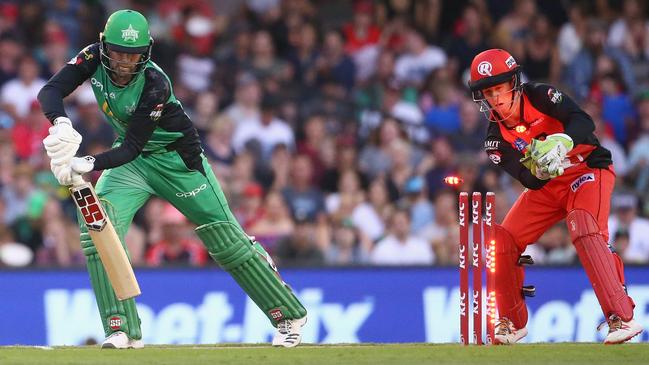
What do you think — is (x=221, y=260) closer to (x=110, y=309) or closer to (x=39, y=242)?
(x=110, y=309)

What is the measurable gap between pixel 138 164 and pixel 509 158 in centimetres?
232

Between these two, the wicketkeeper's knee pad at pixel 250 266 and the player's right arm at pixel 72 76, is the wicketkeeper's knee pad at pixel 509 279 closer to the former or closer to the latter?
the wicketkeeper's knee pad at pixel 250 266

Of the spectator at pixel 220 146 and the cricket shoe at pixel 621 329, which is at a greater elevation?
the spectator at pixel 220 146

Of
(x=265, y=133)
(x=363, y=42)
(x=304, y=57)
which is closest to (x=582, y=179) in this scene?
(x=265, y=133)

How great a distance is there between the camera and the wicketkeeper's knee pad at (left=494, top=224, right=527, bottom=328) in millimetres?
8664

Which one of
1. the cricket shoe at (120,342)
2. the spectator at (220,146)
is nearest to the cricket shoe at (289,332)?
the cricket shoe at (120,342)

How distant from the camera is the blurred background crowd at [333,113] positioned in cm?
1280

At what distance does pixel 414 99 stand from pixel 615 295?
23.4 ft

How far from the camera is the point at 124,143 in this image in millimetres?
7984

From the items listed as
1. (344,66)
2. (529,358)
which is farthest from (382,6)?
(529,358)

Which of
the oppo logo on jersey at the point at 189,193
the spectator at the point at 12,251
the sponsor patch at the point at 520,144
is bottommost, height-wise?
the spectator at the point at 12,251

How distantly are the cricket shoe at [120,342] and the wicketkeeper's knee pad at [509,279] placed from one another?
2.33 meters

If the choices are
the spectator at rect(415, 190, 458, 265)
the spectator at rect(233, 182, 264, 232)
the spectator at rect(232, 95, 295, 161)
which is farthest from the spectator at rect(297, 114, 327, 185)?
the spectator at rect(415, 190, 458, 265)

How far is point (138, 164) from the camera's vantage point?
8.44 meters
